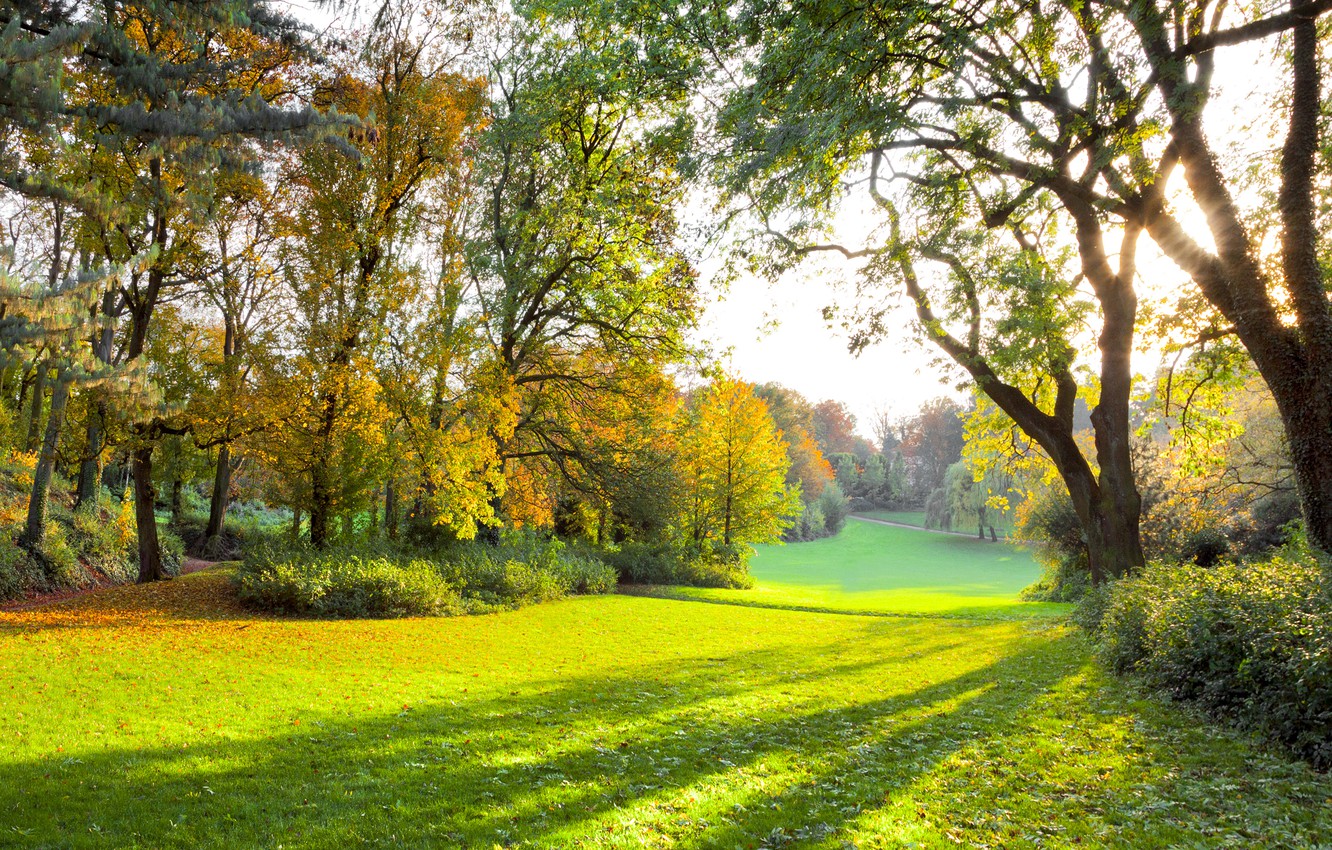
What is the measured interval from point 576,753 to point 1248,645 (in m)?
7.34

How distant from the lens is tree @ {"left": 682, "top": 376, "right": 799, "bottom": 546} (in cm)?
3216

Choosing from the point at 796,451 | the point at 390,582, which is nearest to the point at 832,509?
the point at 796,451

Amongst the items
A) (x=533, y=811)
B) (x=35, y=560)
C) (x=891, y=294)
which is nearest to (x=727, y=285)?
(x=891, y=294)

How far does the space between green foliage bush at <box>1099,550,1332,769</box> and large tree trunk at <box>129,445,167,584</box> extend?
21133 millimetres

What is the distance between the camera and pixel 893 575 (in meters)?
43.9

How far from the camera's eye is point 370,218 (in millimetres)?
17391

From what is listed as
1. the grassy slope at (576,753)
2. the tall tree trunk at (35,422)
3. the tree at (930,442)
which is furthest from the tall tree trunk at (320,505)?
the tree at (930,442)

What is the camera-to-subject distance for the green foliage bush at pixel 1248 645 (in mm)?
6316

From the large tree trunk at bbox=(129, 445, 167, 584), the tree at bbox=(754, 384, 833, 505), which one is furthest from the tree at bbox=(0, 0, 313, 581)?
the tree at bbox=(754, 384, 833, 505)

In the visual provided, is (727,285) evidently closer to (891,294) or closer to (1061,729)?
(891,294)

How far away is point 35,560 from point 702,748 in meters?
18.4

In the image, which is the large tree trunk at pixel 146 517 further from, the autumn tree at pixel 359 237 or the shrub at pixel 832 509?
the shrub at pixel 832 509

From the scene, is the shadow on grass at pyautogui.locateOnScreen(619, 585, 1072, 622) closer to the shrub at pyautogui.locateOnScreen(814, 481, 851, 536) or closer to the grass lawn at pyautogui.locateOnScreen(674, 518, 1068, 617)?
the grass lawn at pyautogui.locateOnScreen(674, 518, 1068, 617)

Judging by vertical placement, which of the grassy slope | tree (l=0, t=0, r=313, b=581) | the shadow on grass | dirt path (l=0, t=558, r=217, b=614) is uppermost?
tree (l=0, t=0, r=313, b=581)
